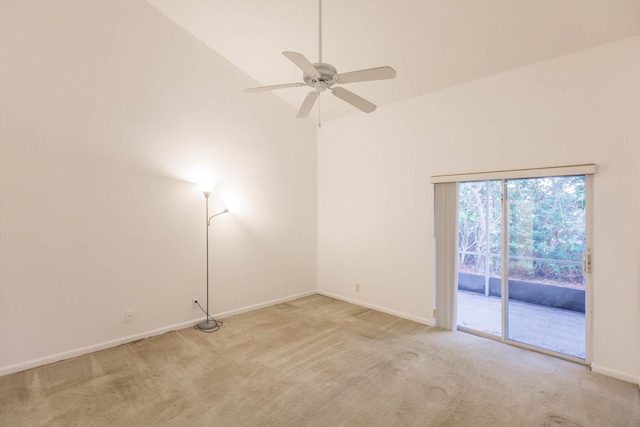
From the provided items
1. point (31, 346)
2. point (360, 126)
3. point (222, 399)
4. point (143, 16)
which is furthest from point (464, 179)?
point (31, 346)

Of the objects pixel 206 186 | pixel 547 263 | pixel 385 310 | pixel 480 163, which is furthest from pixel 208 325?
pixel 547 263

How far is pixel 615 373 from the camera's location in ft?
9.12

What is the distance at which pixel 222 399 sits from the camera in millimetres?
2455

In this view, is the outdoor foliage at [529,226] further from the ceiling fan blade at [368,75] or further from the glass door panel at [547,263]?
the ceiling fan blade at [368,75]

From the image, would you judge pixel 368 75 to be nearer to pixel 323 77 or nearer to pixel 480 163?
pixel 323 77

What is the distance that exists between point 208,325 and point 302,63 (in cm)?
345

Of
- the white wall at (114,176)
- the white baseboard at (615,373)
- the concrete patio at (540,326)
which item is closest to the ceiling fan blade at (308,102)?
the white wall at (114,176)

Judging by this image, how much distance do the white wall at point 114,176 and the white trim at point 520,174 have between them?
108 inches

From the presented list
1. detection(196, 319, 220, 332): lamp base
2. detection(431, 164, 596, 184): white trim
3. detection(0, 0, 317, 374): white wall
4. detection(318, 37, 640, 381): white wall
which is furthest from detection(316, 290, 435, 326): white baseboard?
detection(196, 319, 220, 332): lamp base

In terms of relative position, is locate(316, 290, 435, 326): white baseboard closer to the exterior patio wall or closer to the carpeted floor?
the carpeted floor

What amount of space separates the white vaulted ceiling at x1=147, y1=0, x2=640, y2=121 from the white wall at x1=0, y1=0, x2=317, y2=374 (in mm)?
611

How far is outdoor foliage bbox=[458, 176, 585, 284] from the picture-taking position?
3102 millimetres

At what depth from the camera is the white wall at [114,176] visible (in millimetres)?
2832

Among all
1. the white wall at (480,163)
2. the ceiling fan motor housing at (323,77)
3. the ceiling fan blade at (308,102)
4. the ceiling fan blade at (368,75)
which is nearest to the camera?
the ceiling fan blade at (368,75)
